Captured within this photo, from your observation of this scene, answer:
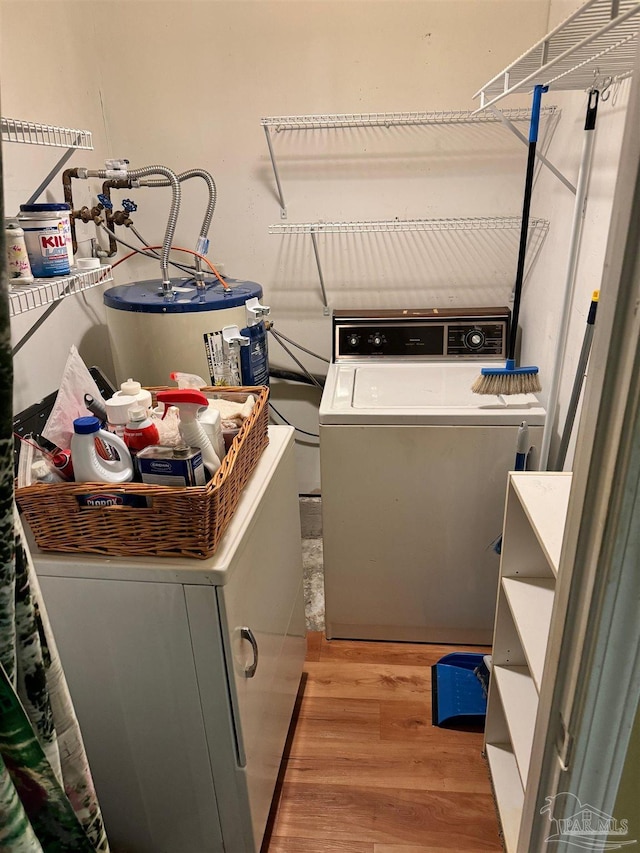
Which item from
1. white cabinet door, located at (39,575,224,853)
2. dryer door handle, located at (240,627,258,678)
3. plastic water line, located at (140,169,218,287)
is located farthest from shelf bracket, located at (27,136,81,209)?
dryer door handle, located at (240,627,258,678)

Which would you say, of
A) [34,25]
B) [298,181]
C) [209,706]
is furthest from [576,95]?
[209,706]

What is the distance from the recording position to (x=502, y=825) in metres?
1.42

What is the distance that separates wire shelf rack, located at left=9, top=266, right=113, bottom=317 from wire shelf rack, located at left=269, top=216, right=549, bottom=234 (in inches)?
42.4

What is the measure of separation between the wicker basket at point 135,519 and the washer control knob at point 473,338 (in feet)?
4.36

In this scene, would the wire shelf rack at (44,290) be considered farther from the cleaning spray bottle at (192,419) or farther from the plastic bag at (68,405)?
the cleaning spray bottle at (192,419)

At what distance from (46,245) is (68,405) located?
1.18 feet

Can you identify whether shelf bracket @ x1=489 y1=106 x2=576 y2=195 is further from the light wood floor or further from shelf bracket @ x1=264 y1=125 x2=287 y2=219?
the light wood floor

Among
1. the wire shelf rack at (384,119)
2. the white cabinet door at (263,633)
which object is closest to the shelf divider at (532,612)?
the white cabinet door at (263,633)

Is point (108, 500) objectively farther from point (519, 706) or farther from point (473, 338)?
point (473, 338)

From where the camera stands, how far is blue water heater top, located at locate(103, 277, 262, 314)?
177cm

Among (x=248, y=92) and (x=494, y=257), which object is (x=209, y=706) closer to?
(x=494, y=257)

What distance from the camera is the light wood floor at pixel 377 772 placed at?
149 cm

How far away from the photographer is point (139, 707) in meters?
1.20

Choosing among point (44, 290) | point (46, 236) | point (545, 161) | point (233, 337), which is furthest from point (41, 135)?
point (545, 161)
